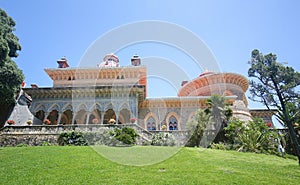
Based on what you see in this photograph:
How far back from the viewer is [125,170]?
8383 mm

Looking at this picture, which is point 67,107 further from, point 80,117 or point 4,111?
point 4,111

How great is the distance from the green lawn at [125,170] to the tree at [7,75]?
401 inches

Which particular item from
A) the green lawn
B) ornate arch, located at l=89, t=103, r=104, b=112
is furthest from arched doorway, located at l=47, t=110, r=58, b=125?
the green lawn

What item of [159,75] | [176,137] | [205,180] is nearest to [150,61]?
[159,75]

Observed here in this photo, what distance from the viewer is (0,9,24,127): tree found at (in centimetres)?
1922

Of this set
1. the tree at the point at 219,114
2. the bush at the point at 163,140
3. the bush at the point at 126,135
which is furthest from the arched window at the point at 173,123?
the bush at the point at 126,135

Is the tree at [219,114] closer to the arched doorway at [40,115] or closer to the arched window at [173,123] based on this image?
the arched window at [173,123]

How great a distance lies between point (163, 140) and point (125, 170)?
809 centimetres

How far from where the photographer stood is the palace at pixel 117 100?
22.2 metres

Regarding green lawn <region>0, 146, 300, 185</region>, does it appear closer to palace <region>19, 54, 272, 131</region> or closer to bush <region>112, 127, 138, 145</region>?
bush <region>112, 127, 138, 145</region>

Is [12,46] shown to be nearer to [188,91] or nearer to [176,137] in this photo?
[176,137]

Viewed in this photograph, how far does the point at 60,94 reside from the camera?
74.6 ft

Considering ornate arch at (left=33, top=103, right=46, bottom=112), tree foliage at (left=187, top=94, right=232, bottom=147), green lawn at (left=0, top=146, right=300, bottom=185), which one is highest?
ornate arch at (left=33, top=103, right=46, bottom=112)

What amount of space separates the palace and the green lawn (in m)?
8.72
